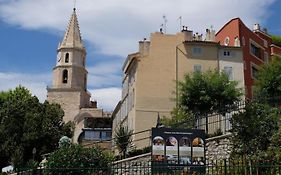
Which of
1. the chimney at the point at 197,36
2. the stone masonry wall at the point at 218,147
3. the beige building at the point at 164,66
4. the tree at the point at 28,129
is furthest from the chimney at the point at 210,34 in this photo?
the stone masonry wall at the point at 218,147

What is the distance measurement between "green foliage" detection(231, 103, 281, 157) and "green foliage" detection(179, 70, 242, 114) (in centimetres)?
1333

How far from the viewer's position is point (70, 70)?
229ft

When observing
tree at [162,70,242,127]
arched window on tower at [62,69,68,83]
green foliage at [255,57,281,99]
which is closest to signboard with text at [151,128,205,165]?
tree at [162,70,242,127]

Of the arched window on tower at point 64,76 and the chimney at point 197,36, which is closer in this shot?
the chimney at point 197,36

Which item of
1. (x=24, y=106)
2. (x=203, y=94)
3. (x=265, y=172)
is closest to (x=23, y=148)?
(x=24, y=106)

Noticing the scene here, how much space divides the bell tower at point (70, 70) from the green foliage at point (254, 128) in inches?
2029

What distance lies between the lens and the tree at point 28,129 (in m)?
39.6

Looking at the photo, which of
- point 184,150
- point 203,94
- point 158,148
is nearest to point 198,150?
point 184,150

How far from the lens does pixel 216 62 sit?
4281 centimetres

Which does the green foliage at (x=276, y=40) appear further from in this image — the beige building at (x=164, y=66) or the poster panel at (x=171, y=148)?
the poster panel at (x=171, y=148)

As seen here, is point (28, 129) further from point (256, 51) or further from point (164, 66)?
point (256, 51)

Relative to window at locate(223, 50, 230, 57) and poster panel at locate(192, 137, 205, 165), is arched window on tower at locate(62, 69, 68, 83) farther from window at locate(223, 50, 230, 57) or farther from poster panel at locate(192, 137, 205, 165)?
poster panel at locate(192, 137, 205, 165)

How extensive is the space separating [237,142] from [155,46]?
82.0 ft

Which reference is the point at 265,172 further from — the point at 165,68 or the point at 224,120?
the point at 165,68
